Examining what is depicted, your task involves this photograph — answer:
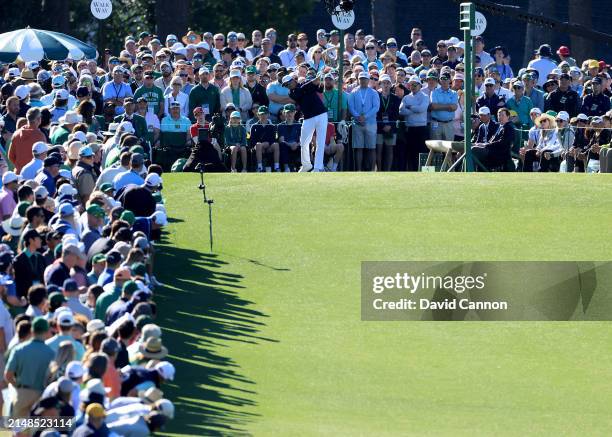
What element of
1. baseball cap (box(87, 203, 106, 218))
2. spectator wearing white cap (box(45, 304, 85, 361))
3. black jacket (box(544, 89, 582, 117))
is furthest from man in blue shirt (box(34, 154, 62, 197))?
black jacket (box(544, 89, 582, 117))

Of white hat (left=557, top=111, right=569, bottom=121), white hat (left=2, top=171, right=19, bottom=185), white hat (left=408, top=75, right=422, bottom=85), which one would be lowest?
white hat (left=557, top=111, right=569, bottom=121)

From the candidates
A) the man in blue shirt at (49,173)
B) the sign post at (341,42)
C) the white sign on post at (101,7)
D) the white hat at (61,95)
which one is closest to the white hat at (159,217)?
the man in blue shirt at (49,173)

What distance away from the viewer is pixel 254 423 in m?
16.3

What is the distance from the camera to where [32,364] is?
46.9ft

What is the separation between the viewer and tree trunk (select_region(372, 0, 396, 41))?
1865 inches

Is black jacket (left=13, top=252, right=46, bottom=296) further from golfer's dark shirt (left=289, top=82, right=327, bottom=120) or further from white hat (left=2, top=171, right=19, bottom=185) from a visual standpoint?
golfer's dark shirt (left=289, top=82, right=327, bottom=120)

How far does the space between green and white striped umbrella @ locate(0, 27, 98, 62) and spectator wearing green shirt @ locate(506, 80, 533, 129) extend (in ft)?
25.8

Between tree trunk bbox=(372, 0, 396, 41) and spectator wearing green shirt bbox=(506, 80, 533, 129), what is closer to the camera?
spectator wearing green shirt bbox=(506, 80, 533, 129)

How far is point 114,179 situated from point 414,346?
14.2ft

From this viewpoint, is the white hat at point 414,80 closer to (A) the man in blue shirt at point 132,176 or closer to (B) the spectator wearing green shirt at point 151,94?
(B) the spectator wearing green shirt at point 151,94

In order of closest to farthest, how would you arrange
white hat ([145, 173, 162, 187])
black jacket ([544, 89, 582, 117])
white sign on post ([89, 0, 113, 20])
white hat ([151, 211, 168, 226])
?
white hat ([151, 211, 168, 226]), white hat ([145, 173, 162, 187]), black jacket ([544, 89, 582, 117]), white sign on post ([89, 0, 113, 20])

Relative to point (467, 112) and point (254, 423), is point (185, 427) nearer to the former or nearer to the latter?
point (254, 423)

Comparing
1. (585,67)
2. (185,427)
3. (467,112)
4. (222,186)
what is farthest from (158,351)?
(585,67)

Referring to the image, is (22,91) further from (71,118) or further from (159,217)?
(159,217)
